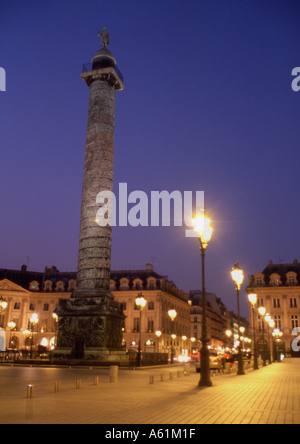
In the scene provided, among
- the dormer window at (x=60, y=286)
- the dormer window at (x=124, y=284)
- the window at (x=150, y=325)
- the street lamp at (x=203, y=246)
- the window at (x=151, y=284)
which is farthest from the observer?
Answer: the dormer window at (x=60, y=286)

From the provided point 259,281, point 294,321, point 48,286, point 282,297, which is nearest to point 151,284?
point 259,281

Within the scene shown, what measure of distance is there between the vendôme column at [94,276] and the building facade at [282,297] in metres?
38.6

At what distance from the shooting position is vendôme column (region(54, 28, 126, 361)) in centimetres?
3023

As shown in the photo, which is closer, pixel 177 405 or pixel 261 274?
pixel 177 405

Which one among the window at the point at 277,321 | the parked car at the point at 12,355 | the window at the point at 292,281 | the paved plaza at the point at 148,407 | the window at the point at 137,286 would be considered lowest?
the parked car at the point at 12,355

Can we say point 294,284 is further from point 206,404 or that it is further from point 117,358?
point 206,404

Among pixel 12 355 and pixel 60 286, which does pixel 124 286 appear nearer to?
pixel 60 286

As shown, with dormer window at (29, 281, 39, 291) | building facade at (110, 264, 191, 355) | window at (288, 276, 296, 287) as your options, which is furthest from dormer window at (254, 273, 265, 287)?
dormer window at (29, 281, 39, 291)

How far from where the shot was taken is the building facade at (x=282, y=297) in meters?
63.9

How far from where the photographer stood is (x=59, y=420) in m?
7.28

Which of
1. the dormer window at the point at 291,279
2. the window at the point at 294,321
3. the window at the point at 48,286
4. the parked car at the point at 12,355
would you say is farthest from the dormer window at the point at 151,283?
the parked car at the point at 12,355

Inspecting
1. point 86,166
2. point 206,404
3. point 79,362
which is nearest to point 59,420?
point 206,404

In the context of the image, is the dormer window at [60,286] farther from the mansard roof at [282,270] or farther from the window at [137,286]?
the mansard roof at [282,270]
